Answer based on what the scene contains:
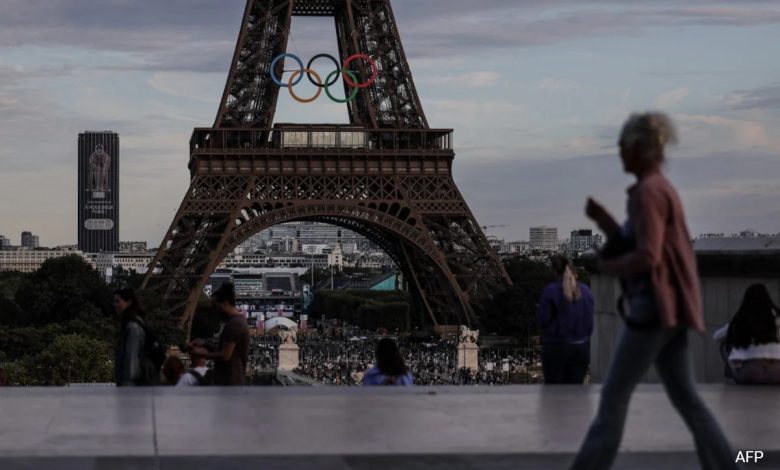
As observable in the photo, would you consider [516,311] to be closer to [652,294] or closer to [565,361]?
[565,361]

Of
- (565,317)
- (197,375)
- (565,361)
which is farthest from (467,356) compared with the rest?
(565,317)

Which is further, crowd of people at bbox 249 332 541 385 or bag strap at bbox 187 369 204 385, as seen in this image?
crowd of people at bbox 249 332 541 385

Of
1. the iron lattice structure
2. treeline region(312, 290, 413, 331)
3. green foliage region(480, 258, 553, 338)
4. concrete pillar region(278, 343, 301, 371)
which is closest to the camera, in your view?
Answer: the iron lattice structure

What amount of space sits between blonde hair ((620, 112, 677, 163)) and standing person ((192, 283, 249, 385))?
245 inches

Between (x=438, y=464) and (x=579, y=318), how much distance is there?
397 cm

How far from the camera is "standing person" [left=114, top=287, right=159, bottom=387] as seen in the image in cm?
1405

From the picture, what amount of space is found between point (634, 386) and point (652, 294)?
0.57 m

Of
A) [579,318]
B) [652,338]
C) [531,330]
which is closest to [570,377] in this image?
[579,318]

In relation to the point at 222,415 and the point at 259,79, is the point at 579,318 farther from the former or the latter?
the point at 259,79

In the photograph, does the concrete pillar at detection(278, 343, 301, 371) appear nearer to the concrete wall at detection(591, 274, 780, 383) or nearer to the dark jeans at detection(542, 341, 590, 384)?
the concrete wall at detection(591, 274, 780, 383)

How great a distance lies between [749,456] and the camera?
34.1 ft

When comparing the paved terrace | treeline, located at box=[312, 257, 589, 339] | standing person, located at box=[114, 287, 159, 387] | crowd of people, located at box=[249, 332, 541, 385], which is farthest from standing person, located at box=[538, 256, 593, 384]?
crowd of people, located at box=[249, 332, 541, 385]

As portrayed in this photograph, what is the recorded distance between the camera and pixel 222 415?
1244cm

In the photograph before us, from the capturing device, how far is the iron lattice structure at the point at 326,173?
6481cm
